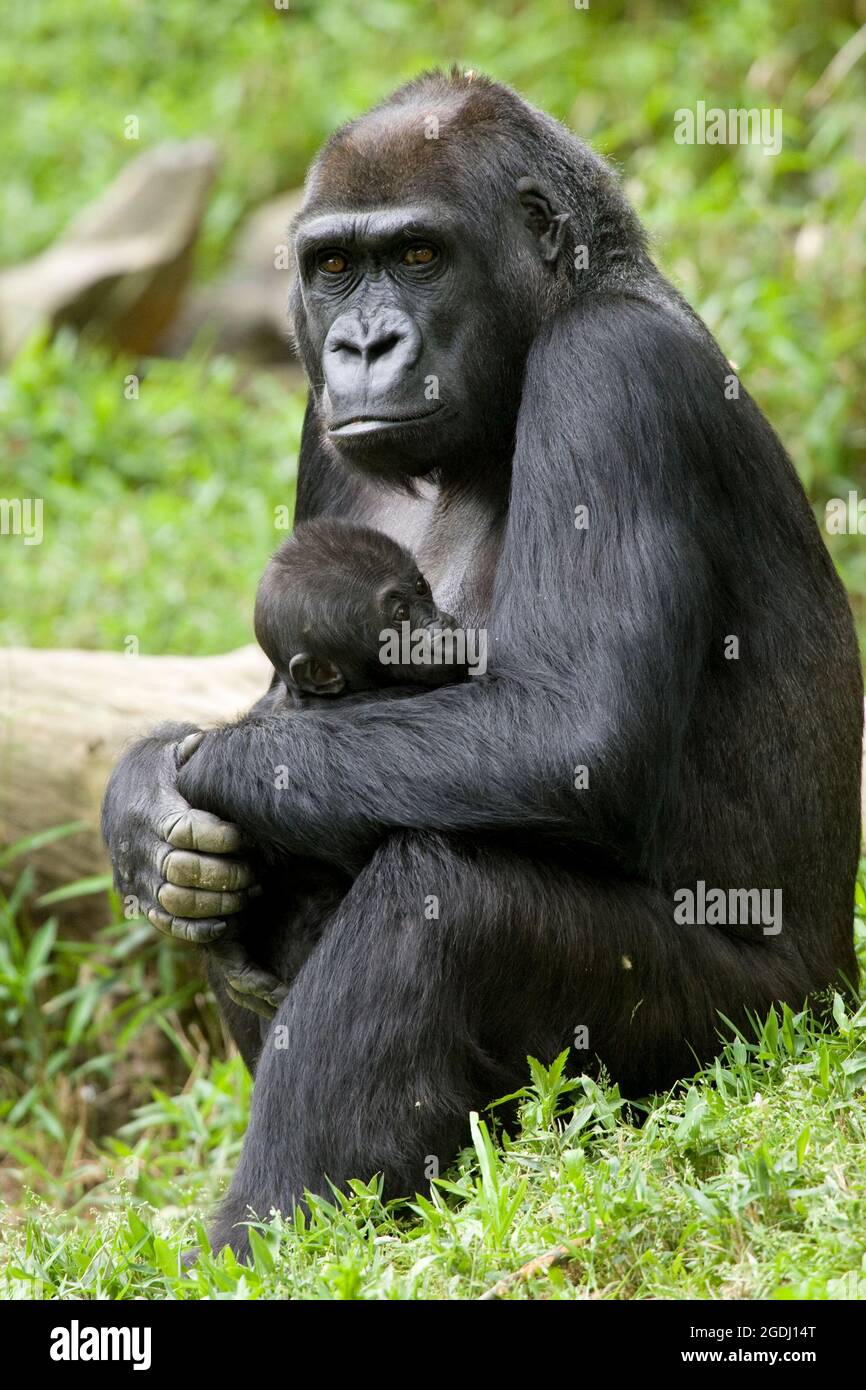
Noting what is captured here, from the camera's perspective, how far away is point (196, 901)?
14.6ft

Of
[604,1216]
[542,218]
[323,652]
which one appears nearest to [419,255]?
[542,218]

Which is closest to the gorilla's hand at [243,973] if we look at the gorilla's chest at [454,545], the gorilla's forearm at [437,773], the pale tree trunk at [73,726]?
the gorilla's forearm at [437,773]

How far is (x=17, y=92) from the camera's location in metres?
14.6

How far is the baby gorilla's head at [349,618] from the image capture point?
4.49 meters

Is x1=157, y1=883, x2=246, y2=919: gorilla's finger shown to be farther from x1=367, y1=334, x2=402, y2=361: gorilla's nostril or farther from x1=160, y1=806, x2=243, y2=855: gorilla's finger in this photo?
x1=367, y1=334, x2=402, y2=361: gorilla's nostril

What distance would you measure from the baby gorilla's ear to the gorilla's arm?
0.31 m

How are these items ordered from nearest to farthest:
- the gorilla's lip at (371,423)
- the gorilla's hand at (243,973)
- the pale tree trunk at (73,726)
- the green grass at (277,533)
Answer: the green grass at (277,533) < the gorilla's lip at (371,423) < the gorilla's hand at (243,973) < the pale tree trunk at (73,726)

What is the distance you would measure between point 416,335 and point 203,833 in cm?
143

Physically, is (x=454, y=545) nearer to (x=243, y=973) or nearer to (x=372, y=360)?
(x=372, y=360)

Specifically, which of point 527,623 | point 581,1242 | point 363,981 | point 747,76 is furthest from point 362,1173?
point 747,76

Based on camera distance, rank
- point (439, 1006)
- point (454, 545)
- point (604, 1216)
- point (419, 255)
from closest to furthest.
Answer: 1. point (604, 1216)
2. point (439, 1006)
3. point (419, 255)
4. point (454, 545)

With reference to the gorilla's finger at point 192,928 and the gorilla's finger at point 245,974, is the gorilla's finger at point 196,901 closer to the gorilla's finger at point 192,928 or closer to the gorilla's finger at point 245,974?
the gorilla's finger at point 192,928

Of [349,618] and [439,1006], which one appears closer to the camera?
[439,1006]

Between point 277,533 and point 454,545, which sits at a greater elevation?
point 277,533
